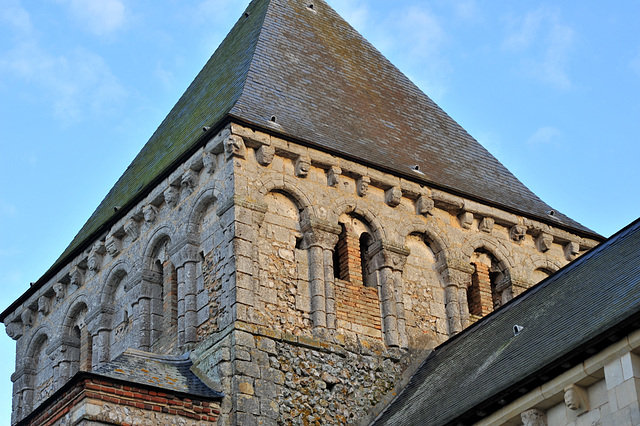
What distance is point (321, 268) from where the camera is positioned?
16.6 m

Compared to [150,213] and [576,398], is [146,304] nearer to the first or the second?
[150,213]

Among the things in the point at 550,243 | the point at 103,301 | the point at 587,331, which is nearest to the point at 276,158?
the point at 103,301

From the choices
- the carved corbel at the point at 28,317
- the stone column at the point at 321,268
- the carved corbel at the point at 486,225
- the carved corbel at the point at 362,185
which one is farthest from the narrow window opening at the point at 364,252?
the carved corbel at the point at 28,317

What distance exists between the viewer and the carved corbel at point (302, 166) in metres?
17.1

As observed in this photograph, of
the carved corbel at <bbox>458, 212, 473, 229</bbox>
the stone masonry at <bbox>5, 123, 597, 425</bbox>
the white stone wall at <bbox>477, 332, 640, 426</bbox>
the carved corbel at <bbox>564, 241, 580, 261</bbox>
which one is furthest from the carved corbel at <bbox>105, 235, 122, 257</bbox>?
the white stone wall at <bbox>477, 332, 640, 426</bbox>

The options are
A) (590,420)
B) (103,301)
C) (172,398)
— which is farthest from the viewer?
(103,301)

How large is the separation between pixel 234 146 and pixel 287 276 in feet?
6.77

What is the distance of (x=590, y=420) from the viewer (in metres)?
10.8

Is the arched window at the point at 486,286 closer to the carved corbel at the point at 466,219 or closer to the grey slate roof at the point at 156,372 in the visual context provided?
the carved corbel at the point at 466,219

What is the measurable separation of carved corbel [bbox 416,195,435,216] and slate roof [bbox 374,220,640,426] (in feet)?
7.75

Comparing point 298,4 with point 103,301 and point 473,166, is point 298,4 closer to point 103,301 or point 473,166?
point 473,166

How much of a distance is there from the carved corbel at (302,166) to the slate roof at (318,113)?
28 cm

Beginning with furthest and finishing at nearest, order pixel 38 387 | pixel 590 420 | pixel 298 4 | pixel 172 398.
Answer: pixel 298 4 < pixel 38 387 < pixel 172 398 < pixel 590 420

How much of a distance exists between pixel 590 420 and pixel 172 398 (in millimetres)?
5662
